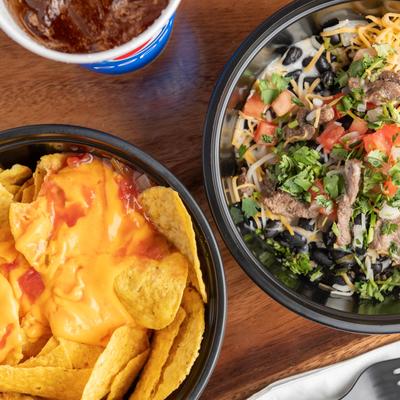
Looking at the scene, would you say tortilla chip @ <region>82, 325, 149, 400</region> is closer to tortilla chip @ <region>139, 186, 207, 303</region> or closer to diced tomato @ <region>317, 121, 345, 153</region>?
tortilla chip @ <region>139, 186, 207, 303</region>

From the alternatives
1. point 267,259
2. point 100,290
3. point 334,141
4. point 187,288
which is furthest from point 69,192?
point 334,141

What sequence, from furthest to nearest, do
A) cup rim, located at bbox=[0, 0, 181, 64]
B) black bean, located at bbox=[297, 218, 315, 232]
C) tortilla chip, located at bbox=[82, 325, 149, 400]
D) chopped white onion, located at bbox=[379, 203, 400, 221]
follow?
black bean, located at bbox=[297, 218, 315, 232]
chopped white onion, located at bbox=[379, 203, 400, 221]
tortilla chip, located at bbox=[82, 325, 149, 400]
cup rim, located at bbox=[0, 0, 181, 64]

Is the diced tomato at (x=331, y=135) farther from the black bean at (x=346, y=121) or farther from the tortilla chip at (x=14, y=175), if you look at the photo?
the tortilla chip at (x=14, y=175)

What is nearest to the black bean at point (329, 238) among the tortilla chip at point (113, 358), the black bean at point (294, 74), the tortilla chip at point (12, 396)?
the black bean at point (294, 74)

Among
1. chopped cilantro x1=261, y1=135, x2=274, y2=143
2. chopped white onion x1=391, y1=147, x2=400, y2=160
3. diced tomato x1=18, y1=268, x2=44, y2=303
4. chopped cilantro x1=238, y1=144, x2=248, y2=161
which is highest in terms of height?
diced tomato x1=18, y1=268, x2=44, y2=303

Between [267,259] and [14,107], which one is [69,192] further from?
[267,259]

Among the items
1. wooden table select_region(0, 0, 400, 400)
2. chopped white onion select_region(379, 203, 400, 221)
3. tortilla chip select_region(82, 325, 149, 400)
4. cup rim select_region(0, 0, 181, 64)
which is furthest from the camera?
wooden table select_region(0, 0, 400, 400)

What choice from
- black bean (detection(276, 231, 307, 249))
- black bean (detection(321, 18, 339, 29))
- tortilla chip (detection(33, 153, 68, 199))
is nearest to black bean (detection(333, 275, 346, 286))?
black bean (detection(276, 231, 307, 249))
